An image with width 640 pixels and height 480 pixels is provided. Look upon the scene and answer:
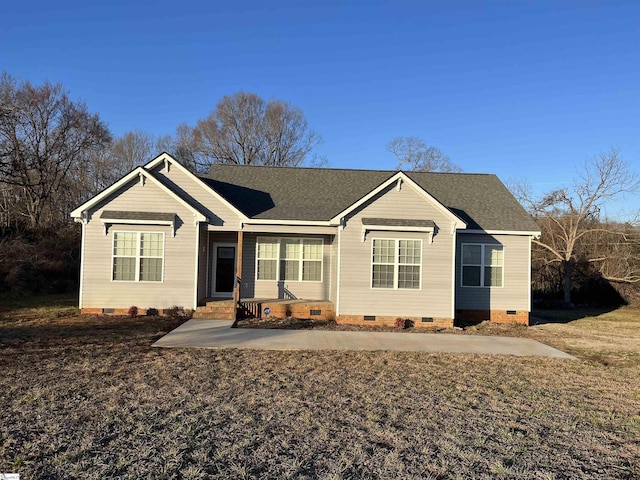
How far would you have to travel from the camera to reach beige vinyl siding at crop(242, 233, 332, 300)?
15.7m

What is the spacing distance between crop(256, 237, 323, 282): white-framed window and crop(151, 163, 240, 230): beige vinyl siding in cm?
174

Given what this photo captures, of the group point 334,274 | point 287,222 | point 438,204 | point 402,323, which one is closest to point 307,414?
point 402,323

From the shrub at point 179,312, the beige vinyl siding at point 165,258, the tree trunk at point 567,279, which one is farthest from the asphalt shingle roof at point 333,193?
the tree trunk at point 567,279

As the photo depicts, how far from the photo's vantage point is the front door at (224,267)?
1605 centimetres

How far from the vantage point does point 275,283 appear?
15.8 metres

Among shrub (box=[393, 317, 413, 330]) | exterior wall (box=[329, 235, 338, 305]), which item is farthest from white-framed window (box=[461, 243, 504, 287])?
exterior wall (box=[329, 235, 338, 305])

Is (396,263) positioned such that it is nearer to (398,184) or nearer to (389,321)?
(389,321)

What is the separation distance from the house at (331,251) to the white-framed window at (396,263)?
0.11 ft

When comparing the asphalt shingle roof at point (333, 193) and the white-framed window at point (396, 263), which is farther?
the asphalt shingle roof at point (333, 193)

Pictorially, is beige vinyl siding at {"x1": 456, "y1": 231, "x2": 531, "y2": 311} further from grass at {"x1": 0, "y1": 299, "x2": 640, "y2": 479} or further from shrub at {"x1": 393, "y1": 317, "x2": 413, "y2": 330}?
grass at {"x1": 0, "y1": 299, "x2": 640, "y2": 479}

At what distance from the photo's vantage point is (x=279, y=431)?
16.0ft

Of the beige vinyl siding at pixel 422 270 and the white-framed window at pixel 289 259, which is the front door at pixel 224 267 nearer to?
the white-framed window at pixel 289 259

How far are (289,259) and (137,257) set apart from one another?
518 centimetres

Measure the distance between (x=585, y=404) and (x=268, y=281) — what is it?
1108 centimetres
